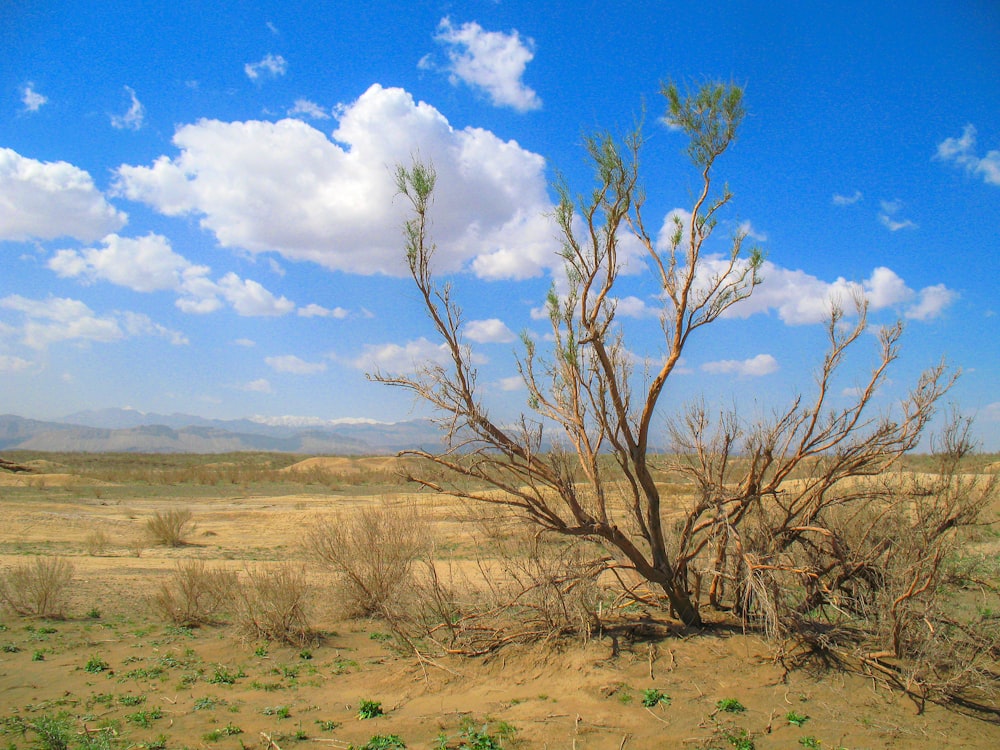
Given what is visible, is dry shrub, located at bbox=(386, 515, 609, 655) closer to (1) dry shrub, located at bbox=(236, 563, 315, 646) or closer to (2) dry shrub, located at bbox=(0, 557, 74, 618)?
(1) dry shrub, located at bbox=(236, 563, 315, 646)

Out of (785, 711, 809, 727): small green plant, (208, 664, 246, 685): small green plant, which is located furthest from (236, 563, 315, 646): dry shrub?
(785, 711, 809, 727): small green plant

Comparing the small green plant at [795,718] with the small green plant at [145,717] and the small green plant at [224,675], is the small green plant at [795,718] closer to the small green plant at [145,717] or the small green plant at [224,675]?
the small green plant at [224,675]

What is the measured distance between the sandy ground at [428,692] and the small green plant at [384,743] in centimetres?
9

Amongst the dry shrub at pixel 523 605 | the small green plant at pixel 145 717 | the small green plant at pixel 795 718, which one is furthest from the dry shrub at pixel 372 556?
the small green plant at pixel 795 718

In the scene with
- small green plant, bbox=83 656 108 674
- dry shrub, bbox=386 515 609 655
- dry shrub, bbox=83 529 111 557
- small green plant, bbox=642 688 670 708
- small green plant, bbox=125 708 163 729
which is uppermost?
dry shrub, bbox=386 515 609 655

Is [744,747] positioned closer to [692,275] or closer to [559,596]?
[559,596]

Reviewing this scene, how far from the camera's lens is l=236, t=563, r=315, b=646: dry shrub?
30.5 feet

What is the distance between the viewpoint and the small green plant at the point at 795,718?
617cm

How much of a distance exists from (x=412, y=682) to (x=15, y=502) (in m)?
29.3

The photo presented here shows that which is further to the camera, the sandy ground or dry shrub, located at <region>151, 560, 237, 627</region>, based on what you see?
dry shrub, located at <region>151, 560, 237, 627</region>

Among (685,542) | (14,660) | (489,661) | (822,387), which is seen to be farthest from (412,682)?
(822,387)

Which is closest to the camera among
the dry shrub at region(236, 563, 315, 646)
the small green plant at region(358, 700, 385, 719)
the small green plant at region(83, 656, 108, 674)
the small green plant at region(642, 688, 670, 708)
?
the small green plant at region(642, 688, 670, 708)

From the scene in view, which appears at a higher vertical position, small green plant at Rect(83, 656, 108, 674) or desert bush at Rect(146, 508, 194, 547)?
small green plant at Rect(83, 656, 108, 674)

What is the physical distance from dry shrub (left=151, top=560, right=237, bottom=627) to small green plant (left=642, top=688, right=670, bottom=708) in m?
6.63
